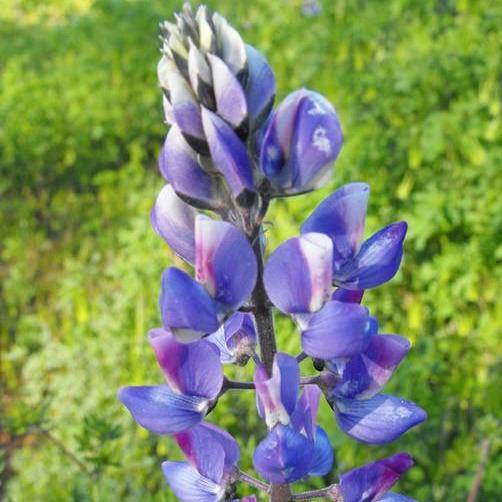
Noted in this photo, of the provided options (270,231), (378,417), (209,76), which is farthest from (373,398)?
(270,231)

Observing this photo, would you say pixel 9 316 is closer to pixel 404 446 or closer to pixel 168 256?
pixel 168 256

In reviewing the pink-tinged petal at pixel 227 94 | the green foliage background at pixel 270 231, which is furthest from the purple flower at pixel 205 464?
the green foliage background at pixel 270 231

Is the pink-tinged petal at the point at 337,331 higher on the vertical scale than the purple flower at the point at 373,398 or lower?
higher

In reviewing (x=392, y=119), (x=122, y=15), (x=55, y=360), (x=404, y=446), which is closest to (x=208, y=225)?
(x=404, y=446)

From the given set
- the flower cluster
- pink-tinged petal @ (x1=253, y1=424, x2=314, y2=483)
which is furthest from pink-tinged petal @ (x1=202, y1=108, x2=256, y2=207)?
pink-tinged petal @ (x1=253, y1=424, x2=314, y2=483)

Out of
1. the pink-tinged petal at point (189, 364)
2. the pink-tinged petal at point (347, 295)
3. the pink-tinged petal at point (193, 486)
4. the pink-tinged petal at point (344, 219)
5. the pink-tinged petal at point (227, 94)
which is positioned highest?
the pink-tinged petal at point (227, 94)

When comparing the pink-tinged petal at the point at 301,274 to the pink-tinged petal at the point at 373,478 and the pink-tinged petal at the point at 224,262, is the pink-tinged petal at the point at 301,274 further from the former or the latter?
the pink-tinged petal at the point at 373,478
